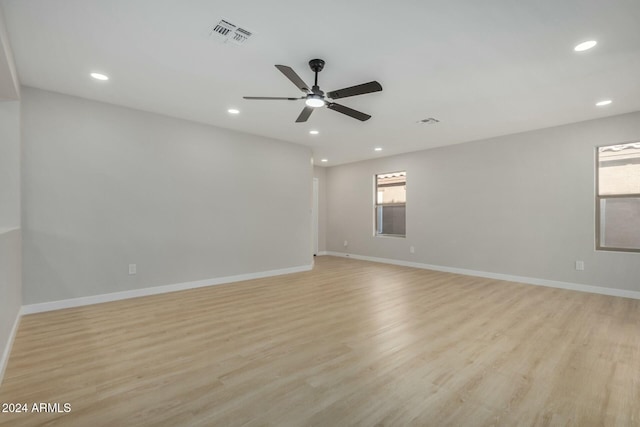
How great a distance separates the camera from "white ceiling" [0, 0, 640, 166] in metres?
2.10

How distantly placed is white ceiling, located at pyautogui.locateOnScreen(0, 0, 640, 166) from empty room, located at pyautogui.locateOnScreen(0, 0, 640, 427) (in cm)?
3

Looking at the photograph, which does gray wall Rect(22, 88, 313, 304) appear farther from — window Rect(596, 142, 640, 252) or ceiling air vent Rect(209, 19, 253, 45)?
window Rect(596, 142, 640, 252)

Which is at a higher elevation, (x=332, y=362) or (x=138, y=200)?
(x=138, y=200)

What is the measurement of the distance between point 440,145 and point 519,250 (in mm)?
2524

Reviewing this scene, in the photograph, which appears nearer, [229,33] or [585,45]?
[229,33]

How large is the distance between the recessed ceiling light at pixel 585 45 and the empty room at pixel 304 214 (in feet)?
0.05

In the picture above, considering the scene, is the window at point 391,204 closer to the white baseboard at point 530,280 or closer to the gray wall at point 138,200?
the white baseboard at point 530,280

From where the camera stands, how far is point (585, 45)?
8.18 ft

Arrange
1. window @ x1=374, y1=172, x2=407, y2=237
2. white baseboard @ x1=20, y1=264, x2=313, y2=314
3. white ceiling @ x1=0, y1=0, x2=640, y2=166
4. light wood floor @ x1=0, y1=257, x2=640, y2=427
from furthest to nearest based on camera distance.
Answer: window @ x1=374, y1=172, x2=407, y2=237 → white baseboard @ x1=20, y1=264, x2=313, y2=314 → white ceiling @ x1=0, y1=0, x2=640, y2=166 → light wood floor @ x1=0, y1=257, x2=640, y2=427

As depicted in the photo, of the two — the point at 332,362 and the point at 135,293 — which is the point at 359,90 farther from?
the point at 135,293

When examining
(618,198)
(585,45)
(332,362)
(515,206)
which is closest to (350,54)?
(585,45)

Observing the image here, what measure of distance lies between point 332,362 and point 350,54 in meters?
2.64

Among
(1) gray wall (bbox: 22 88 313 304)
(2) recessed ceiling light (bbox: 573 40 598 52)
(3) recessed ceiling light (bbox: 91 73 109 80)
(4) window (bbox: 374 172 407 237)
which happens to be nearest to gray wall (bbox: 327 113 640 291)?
(4) window (bbox: 374 172 407 237)

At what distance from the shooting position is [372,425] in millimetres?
1596
